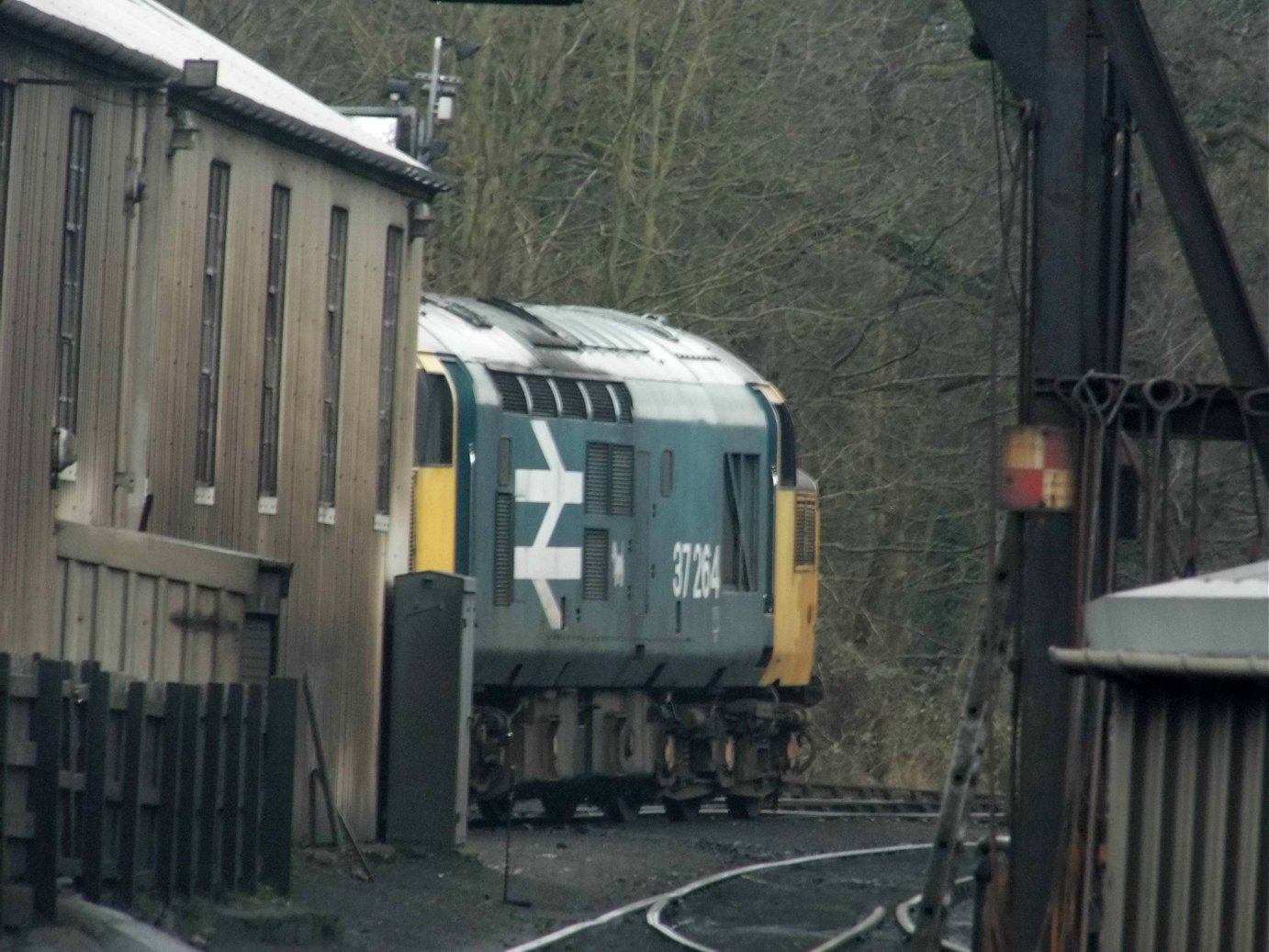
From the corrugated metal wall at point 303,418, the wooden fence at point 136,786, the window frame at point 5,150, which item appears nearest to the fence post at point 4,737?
the wooden fence at point 136,786

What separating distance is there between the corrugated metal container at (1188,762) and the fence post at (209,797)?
781 cm

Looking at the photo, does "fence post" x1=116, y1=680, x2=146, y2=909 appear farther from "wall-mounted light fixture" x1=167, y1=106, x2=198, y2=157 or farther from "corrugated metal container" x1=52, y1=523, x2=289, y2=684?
"wall-mounted light fixture" x1=167, y1=106, x2=198, y2=157

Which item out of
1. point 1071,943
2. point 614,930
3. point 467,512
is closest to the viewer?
point 1071,943

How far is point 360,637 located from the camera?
21.0 meters

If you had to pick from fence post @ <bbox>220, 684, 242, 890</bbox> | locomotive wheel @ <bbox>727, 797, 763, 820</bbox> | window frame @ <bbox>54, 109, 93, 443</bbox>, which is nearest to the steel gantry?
fence post @ <bbox>220, 684, 242, 890</bbox>

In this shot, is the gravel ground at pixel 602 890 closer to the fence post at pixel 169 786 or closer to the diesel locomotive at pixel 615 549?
the fence post at pixel 169 786

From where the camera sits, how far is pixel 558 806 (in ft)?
82.0

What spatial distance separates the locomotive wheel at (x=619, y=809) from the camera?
25766 mm

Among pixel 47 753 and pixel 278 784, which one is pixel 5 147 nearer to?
pixel 278 784

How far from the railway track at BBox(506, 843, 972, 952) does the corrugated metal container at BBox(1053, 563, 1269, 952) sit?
734 cm

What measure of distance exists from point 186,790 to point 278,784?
57.4 inches

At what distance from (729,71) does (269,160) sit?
14349mm

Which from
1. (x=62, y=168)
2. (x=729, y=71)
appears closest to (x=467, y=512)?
(x=62, y=168)

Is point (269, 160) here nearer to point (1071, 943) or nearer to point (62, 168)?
point (62, 168)
